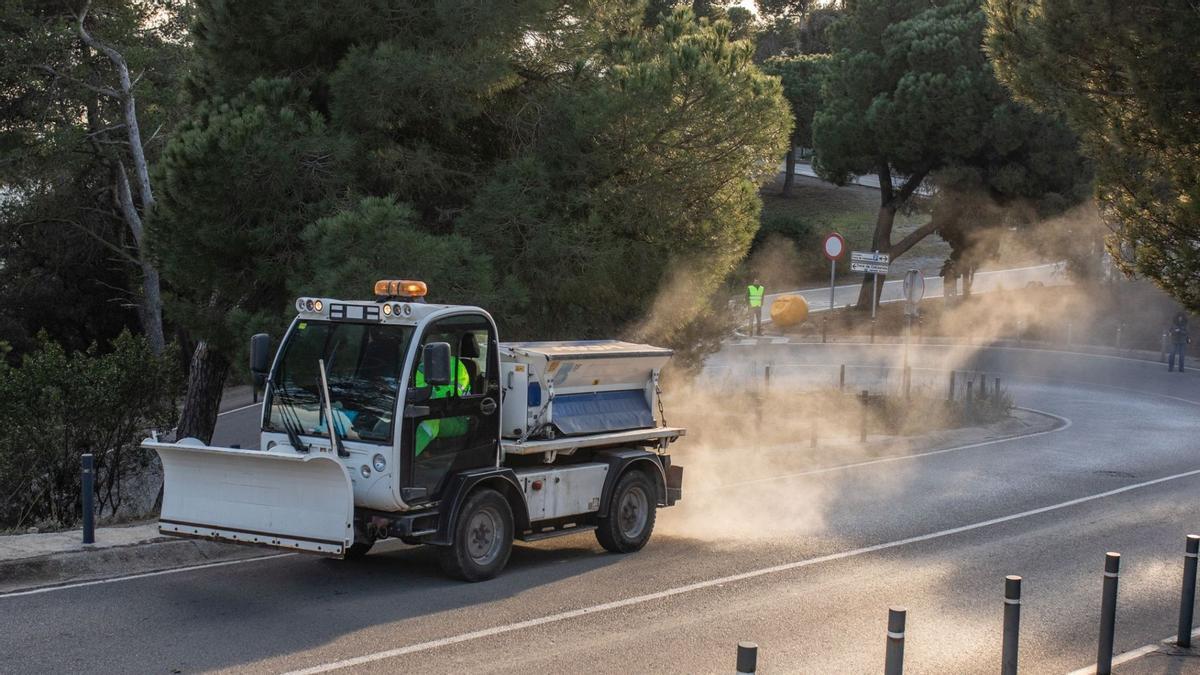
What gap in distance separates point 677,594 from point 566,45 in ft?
31.1

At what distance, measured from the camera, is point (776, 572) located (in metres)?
11.6

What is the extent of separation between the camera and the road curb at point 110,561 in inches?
382

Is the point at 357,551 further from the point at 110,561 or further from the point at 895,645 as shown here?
the point at 895,645

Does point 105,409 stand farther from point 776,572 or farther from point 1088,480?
Answer: point 1088,480

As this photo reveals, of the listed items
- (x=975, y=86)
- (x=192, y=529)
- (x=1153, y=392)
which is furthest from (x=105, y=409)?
(x=975, y=86)

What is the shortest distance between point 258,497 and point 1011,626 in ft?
18.4

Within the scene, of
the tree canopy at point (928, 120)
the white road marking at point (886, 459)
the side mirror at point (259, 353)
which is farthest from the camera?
the tree canopy at point (928, 120)

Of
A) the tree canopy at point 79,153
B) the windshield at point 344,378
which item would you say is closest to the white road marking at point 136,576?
the windshield at point 344,378

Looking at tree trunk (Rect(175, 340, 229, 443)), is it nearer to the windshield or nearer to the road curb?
the road curb

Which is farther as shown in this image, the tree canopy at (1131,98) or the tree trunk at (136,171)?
the tree trunk at (136,171)

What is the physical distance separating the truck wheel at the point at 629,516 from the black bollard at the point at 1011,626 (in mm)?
5155

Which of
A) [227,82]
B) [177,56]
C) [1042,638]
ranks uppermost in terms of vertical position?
[177,56]

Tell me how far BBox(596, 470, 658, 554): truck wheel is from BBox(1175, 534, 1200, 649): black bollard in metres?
4.93

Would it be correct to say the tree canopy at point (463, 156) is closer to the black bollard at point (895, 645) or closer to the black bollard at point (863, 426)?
the black bollard at point (863, 426)
